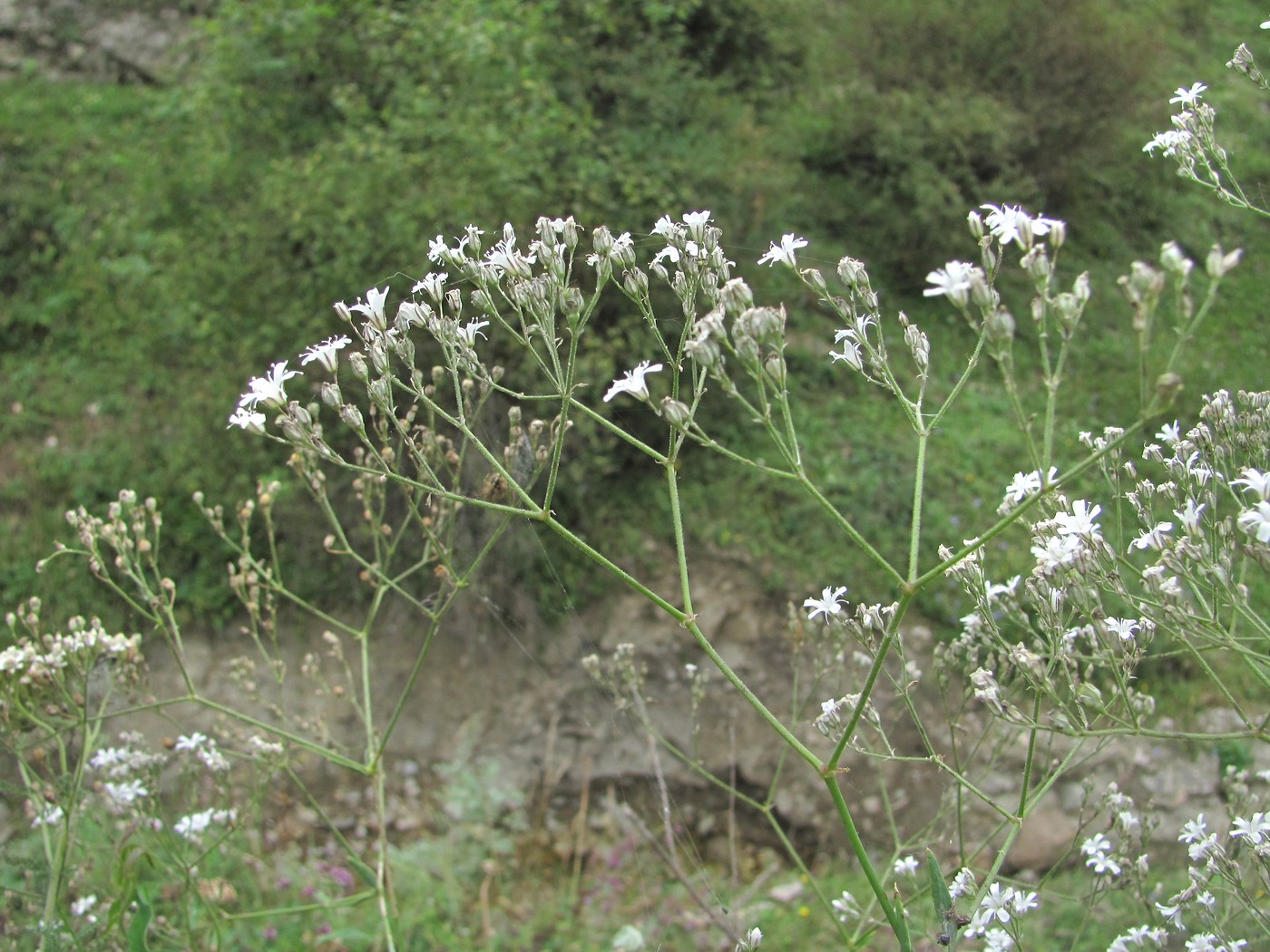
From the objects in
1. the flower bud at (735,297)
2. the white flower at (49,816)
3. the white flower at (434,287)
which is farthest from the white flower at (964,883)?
the white flower at (49,816)

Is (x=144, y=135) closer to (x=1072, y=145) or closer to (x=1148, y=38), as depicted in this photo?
(x=1072, y=145)

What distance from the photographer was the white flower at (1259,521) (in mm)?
1283

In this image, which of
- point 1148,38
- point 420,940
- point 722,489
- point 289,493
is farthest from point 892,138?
point 420,940

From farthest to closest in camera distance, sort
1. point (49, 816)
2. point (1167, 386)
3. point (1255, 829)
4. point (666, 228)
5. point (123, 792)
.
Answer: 1. point (123, 792)
2. point (49, 816)
3. point (666, 228)
4. point (1255, 829)
5. point (1167, 386)

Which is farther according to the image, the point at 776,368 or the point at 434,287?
the point at 434,287

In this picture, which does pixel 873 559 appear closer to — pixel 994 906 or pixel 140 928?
pixel 994 906

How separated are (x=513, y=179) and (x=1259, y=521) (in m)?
4.30

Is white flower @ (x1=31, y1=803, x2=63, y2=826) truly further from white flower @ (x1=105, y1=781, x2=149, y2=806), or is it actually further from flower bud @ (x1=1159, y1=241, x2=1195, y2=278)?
flower bud @ (x1=1159, y1=241, x2=1195, y2=278)

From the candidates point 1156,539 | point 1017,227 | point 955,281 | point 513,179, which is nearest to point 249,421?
point 955,281

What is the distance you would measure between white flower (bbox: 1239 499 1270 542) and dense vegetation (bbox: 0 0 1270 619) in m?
3.71

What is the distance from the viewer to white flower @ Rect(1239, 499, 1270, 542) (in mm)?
1283

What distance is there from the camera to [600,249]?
1768 millimetres

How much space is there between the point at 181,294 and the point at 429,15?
2169mm

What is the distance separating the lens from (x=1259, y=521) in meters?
1.34
